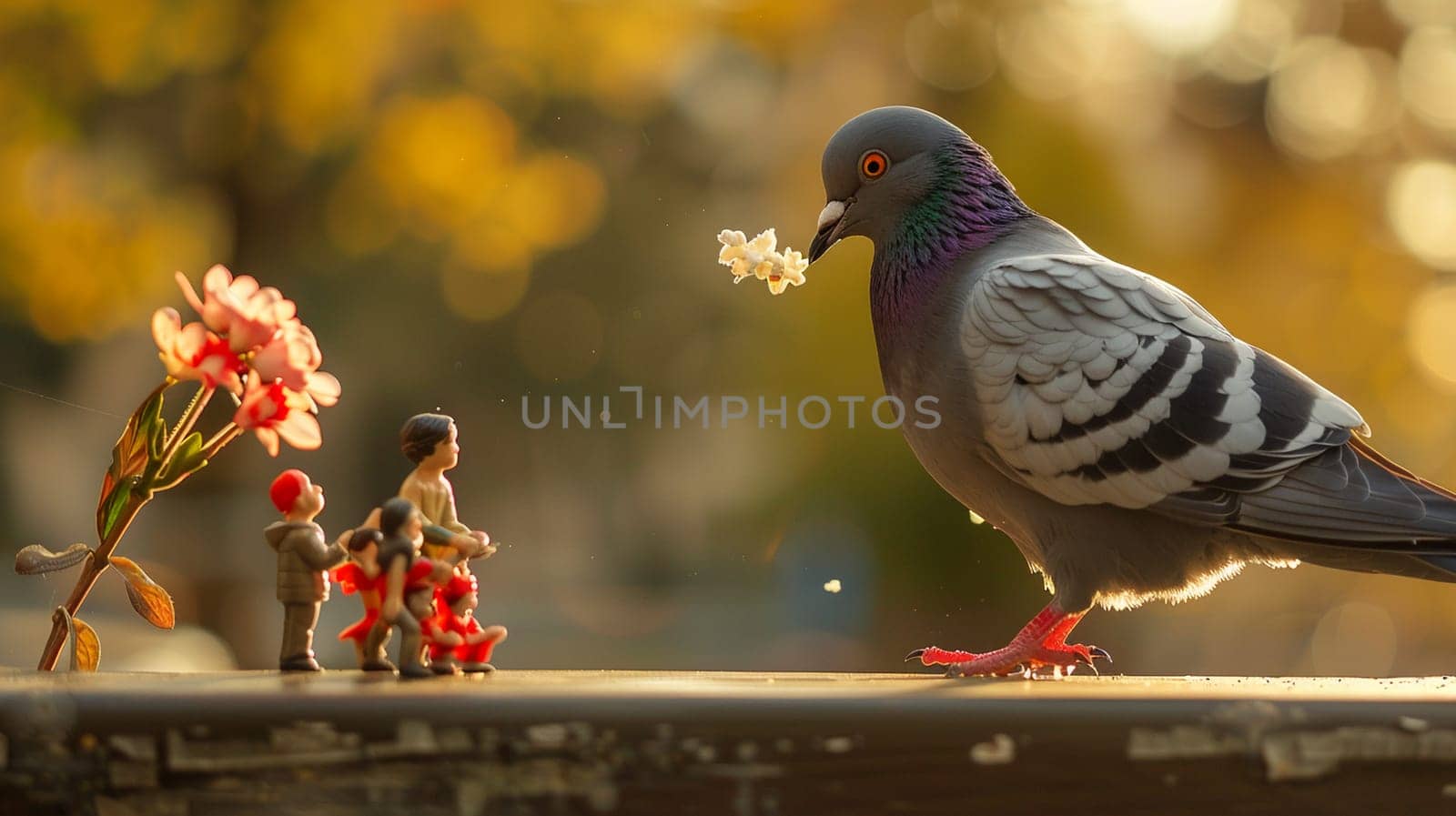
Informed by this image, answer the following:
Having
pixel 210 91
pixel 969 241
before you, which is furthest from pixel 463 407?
pixel 969 241

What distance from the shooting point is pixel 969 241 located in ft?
5.67

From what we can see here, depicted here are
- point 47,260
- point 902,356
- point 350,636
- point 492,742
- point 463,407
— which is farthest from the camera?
point 463,407

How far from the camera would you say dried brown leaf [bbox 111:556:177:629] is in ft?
4.64

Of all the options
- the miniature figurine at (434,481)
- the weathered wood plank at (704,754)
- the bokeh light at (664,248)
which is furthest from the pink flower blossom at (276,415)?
the bokeh light at (664,248)

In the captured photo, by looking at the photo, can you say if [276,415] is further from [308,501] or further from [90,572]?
[90,572]

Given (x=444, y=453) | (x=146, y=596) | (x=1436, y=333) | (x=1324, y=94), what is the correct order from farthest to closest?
(x=1324, y=94) < (x=1436, y=333) < (x=146, y=596) < (x=444, y=453)

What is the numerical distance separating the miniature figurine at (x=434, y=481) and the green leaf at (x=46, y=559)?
382 mm

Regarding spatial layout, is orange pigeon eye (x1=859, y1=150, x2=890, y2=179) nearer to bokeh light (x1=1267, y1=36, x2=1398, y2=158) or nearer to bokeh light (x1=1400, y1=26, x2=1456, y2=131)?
bokeh light (x1=1400, y1=26, x2=1456, y2=131)

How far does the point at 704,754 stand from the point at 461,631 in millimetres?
359

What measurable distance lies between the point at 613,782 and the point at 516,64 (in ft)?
12.7

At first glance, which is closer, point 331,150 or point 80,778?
point 80,778

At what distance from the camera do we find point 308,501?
4.18 feet

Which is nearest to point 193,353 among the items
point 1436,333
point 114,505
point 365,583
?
point 114,505

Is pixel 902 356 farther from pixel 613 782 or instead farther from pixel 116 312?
pixel 116 312
